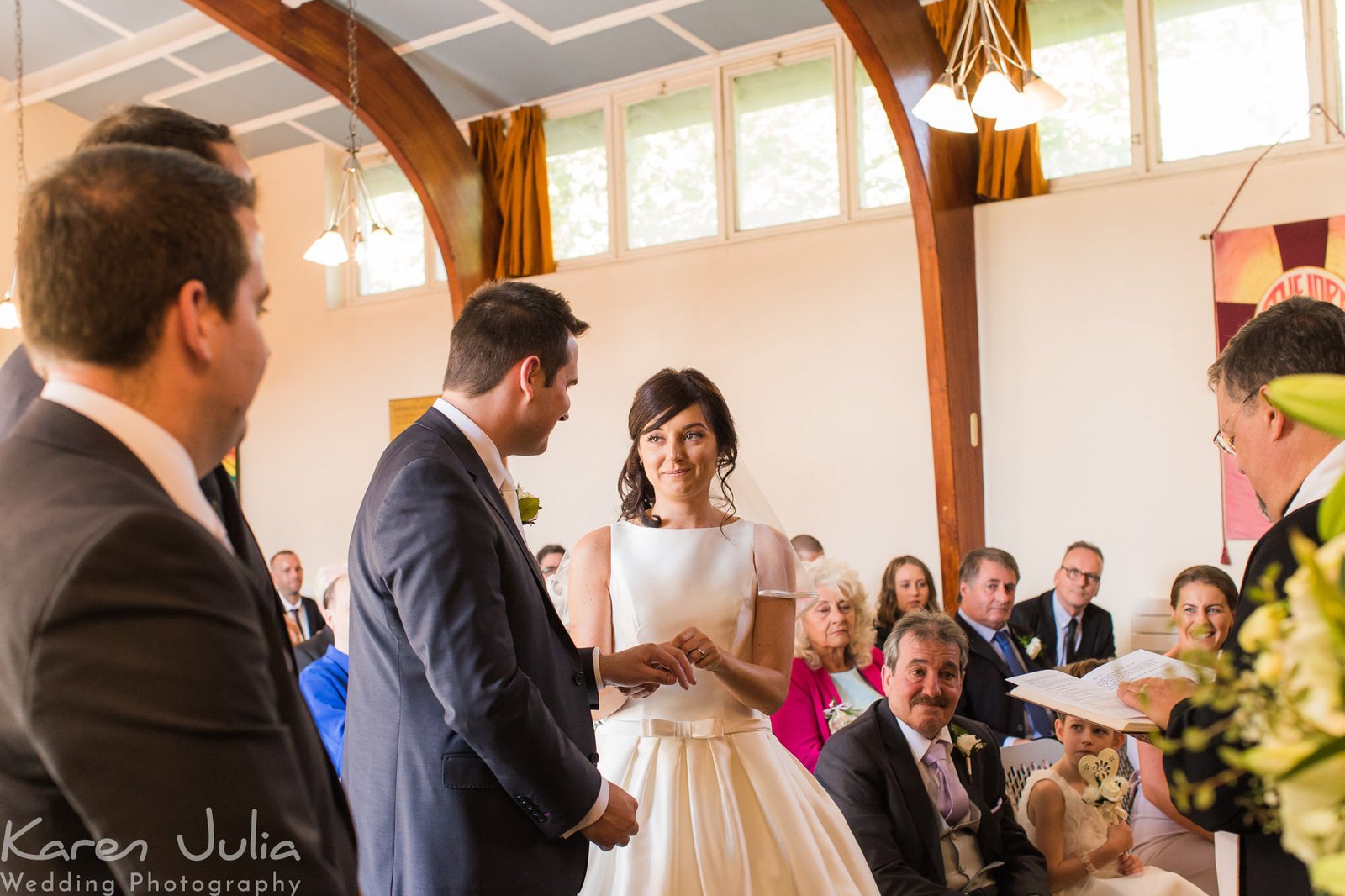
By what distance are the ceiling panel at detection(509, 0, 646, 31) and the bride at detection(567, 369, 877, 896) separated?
5127 millimetres

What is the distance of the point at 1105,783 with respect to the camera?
3.35 m

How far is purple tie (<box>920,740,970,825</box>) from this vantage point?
10.1 ft

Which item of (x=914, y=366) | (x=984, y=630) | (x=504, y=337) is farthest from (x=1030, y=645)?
(x=504, y=337)

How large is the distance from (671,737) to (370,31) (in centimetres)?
630

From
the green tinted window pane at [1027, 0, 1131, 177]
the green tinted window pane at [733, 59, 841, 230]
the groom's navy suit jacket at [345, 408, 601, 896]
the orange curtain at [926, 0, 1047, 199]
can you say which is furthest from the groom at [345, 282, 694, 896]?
the green tinted window pane at [733, 59, 841, 230]

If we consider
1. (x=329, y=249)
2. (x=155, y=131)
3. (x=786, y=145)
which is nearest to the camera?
(x=155, y=131)

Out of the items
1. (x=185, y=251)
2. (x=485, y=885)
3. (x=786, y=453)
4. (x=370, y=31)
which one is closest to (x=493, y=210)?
(x=370, y=31)

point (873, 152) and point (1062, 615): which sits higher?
point (873, 152)

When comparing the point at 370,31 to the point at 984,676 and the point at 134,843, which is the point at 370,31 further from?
the point at 134,843

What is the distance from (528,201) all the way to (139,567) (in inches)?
308

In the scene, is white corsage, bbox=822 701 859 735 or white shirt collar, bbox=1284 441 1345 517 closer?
white shirt collar, bbox=1284 441 1345 517

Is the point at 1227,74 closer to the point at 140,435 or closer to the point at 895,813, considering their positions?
the point at 895,813

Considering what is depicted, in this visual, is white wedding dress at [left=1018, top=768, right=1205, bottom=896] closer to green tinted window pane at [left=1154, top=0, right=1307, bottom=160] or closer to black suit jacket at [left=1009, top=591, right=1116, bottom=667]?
black suit jacket at [left=1009, top=591, right=1116, bottom=667]

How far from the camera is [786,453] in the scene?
7496mm
